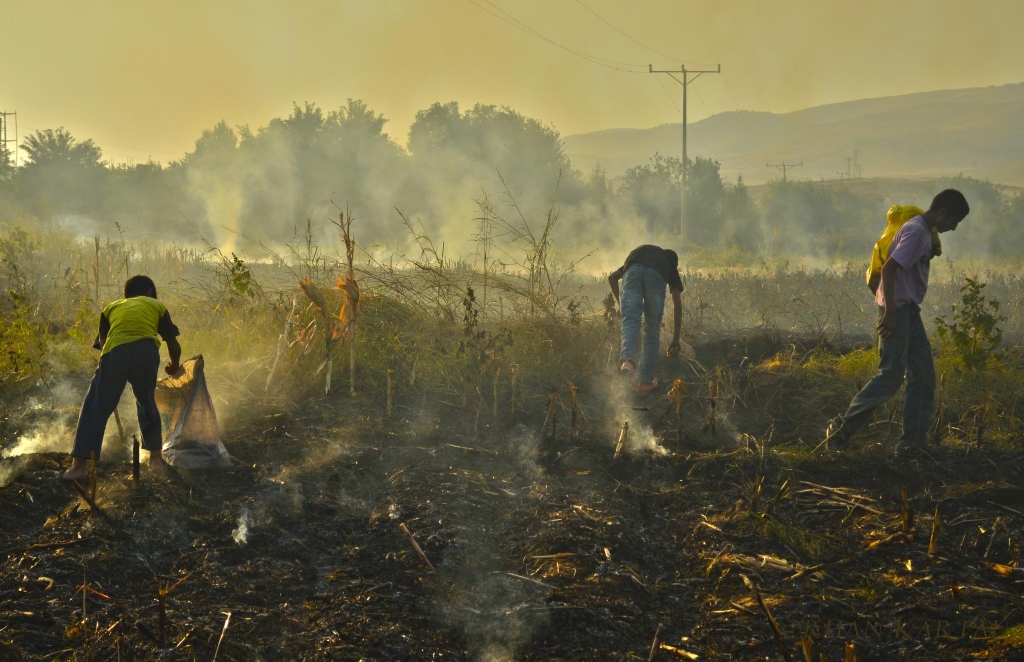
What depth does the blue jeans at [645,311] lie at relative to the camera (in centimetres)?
731

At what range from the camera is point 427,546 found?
4.41 meters

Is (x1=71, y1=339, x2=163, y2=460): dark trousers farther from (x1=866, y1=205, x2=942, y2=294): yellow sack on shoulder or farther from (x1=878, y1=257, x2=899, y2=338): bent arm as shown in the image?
(x1=866, y1=205, x2=942, y2=294): yellow sack on shoulder

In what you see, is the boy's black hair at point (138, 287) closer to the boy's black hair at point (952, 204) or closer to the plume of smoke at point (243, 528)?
the plume of smoke at point (243, 528)

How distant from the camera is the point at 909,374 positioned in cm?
558

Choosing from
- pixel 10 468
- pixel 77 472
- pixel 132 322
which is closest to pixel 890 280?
pixel 132 322

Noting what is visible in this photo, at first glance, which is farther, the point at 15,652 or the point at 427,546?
the point at 427,546

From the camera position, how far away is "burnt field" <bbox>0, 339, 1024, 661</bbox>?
11.3ft

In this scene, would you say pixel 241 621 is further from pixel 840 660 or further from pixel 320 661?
pixel 840 660

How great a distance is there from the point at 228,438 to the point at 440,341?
7.37 feet

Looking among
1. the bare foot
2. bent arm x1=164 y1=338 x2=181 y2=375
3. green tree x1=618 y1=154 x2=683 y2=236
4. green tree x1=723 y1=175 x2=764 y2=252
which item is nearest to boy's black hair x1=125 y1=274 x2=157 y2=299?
bent arm x1=164 y1=338 x2=181 y2=375

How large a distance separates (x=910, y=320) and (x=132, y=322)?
15.7 feet

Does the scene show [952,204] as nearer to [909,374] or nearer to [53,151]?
[909,374]

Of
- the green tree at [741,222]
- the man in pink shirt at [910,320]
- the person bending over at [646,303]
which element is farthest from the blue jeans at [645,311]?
the green tree at [741,222]

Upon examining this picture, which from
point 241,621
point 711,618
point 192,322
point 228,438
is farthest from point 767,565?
point 192,322
